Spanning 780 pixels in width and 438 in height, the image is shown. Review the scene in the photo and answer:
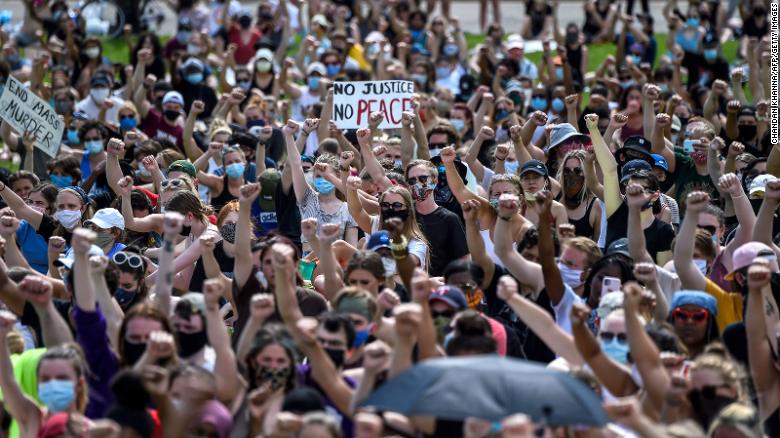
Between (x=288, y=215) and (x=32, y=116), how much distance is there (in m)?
3.16

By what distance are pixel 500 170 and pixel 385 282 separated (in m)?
3.41

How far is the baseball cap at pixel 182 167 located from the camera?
491 inches

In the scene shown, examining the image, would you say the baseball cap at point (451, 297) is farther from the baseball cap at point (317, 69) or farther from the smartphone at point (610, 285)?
the baseball cap at point (317, 69)

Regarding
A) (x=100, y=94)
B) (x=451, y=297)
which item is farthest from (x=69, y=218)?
(x=100, y=94)

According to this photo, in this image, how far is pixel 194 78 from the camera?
1831 centimetres

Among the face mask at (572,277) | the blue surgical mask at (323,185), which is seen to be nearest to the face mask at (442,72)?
the blue surgical mask at (323,185)

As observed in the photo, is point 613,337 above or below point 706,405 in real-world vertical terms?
above

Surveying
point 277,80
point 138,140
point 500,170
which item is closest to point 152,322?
point 500,170

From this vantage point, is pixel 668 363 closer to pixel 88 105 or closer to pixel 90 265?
pixel 90 265

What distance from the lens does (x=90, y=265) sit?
8438 millimetres

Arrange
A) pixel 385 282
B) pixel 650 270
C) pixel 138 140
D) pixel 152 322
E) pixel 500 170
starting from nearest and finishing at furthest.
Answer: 1. pixel 152 322
2. pixel 650 270
3. pixel 385 282
4. pixel 500 170
5. pixel 138 140

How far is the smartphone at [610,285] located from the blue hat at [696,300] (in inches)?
17.3

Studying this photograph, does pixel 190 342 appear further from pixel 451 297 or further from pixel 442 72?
pixel 442 72

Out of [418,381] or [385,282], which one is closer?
[418,381]
